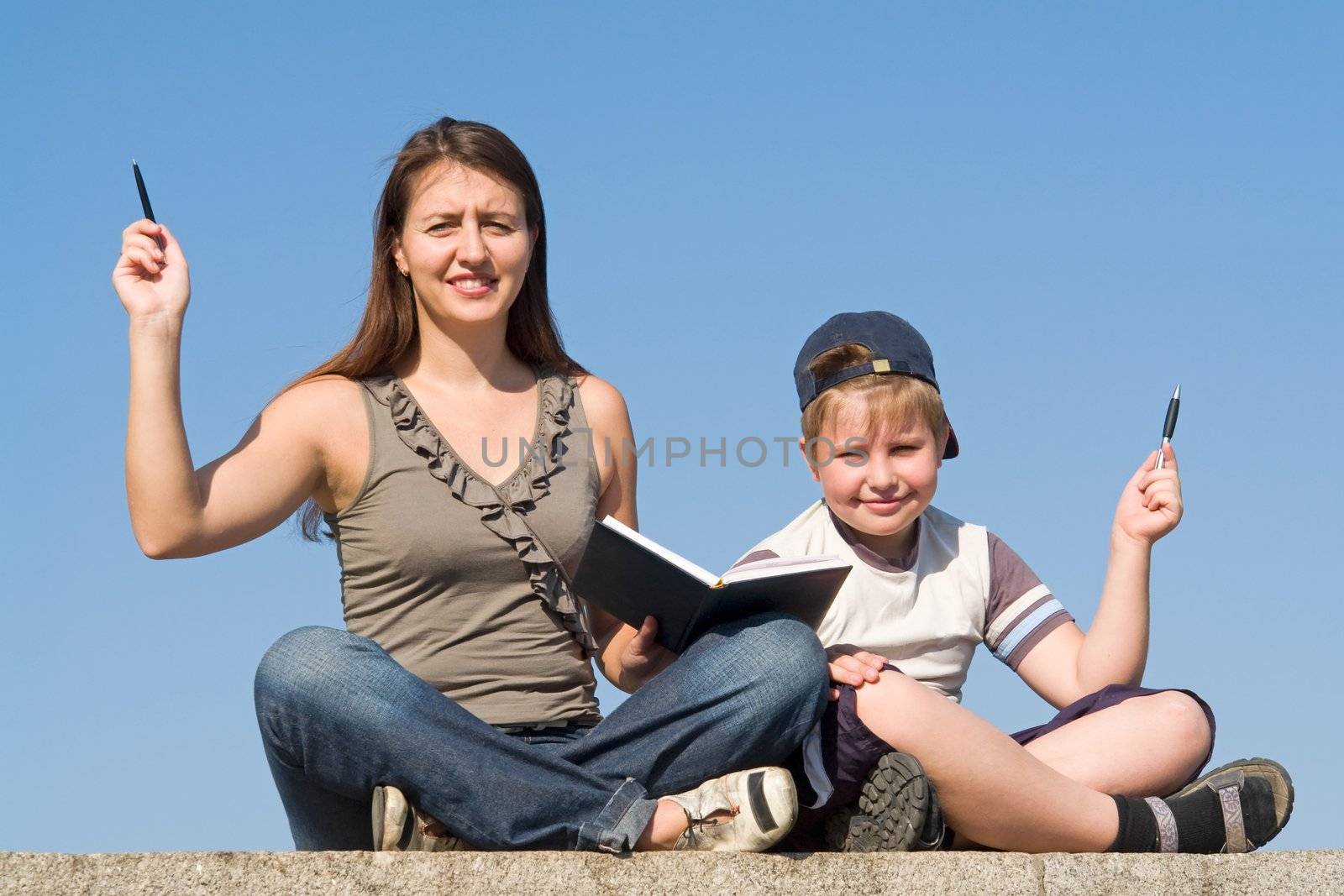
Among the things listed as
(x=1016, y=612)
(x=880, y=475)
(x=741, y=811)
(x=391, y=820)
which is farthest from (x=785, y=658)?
(x=1016, y=612)

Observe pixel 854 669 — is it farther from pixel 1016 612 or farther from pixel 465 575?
pixel 465 575

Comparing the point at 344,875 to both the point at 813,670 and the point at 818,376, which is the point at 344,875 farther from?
the point at 818,376

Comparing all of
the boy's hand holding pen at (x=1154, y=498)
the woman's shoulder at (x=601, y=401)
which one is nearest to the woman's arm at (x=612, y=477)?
the woman's shoulder at (x=601, y=401)

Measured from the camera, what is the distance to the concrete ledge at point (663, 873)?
113 inches

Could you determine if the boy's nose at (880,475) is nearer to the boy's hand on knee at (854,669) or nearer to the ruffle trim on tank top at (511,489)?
the boy's hand on knee at (854,669)

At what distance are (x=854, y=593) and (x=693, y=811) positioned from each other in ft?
3.04

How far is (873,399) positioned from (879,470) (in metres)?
0.18

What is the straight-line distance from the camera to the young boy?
11.2 feet

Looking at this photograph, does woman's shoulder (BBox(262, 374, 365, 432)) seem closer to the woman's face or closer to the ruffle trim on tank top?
the ruffle trim on tank top

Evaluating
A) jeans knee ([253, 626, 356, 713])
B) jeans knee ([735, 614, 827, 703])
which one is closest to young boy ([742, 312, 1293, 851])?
jeans knee ([735, 614, 827, 703])

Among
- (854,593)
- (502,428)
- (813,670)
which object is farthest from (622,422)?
(813,670)

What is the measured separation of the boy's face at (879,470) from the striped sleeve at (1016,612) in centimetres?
30

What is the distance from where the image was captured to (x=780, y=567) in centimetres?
335

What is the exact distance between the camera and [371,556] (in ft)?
12.5
